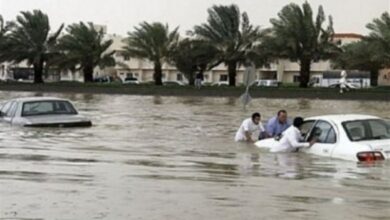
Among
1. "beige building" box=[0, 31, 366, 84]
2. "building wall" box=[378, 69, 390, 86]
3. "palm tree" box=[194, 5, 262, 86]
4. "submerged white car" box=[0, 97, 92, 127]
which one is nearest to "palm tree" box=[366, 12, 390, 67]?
"palm tree" box=[194, 5, 262, 86]

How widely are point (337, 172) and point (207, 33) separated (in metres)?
51.7

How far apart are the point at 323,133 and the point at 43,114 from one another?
409 inches

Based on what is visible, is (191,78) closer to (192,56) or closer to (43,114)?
(192,56)

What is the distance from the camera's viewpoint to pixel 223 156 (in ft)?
52.7

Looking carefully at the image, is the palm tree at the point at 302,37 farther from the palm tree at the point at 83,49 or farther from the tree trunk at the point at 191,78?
the palm tree at the point at 83,49

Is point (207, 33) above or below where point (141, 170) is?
above

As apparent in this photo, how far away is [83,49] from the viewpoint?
226ft

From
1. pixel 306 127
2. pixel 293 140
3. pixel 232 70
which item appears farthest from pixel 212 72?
pixel 293 140

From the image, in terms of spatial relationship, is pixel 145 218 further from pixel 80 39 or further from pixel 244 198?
pixel 80 39

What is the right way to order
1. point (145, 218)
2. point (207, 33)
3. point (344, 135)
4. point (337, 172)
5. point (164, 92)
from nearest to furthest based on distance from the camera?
point (145, 218)
point (337, 172)
point (344, 135)
point (164, 92)
point (207, 33)

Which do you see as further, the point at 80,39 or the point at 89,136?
the point at 80,39

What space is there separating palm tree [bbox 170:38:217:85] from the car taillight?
50944mm

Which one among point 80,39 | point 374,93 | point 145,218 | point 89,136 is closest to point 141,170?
point 145,218

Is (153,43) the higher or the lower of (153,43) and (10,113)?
the higher
